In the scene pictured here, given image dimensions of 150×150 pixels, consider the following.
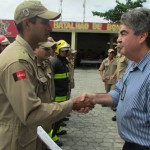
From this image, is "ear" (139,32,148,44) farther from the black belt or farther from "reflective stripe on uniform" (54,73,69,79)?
"reflective stripe on uniform" (54,73,69,79)

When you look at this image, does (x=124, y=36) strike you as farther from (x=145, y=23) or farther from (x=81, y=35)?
(x=81, y=35)

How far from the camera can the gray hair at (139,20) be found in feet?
8.78

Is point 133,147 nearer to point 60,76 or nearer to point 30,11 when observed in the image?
point 30,11

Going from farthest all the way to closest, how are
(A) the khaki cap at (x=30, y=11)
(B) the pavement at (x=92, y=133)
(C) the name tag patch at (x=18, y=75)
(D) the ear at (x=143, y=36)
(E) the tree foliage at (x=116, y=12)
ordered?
(E) the tree foliage at (x=116, y=12)
(B) the pavement at (x=92, y=133)
(D) the ear at (x=143, y=36)
(A) the khaki cap at (x=30, y=11)
(C) the name tag patch at (x=18, y=75)

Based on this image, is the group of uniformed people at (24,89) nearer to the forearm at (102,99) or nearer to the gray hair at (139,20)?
the forearm at (102,99)

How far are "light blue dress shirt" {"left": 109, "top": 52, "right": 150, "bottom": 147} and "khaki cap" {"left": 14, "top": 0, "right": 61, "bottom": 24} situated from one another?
82cm

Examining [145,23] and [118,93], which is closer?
[145,23]

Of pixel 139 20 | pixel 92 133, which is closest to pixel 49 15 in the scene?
pixel 139 20

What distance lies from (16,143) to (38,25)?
3.00 ft

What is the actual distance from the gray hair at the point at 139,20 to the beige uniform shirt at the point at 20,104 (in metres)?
0.81

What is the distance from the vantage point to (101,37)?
35.6 meters

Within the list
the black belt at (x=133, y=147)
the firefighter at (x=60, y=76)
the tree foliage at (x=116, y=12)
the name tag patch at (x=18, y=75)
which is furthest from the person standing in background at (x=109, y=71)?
the tree foliage at (x=116, y=12)

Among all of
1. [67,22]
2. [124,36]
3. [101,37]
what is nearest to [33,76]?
[124,36]

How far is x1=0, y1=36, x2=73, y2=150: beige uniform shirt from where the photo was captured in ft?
7.63
